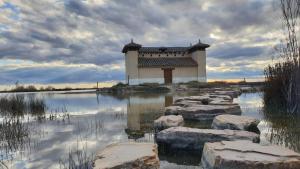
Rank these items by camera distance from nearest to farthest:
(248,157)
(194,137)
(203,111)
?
(248,157)
(194,137)
(203,111)

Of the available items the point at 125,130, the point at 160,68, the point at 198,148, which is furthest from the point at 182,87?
the point at 198,148

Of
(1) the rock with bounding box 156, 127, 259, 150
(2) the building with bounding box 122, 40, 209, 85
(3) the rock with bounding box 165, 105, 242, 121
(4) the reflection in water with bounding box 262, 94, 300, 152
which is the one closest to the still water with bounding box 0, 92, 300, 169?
(4) the reflection in water with bounding box 262, 94, 300, 152

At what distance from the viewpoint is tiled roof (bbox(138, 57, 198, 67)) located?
120ft

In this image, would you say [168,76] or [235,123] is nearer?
[235,123]

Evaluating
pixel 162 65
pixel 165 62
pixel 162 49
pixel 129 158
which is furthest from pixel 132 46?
pixel 129 158

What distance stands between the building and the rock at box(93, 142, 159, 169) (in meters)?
31.2

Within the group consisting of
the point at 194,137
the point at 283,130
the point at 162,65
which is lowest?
the point at 283,130

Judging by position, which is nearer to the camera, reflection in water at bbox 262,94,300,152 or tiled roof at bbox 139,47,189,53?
reflection in water at bbox 262,94,300,152

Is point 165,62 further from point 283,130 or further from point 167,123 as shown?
point 167,123

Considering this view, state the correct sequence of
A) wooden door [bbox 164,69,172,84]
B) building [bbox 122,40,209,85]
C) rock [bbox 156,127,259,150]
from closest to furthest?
rock [bbox 156,127,259,150] → building [bbox 122,40,209,85] → wooden door [bbox 164,69,172,84]

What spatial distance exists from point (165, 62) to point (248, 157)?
33764 millimetres

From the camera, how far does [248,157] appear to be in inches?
147

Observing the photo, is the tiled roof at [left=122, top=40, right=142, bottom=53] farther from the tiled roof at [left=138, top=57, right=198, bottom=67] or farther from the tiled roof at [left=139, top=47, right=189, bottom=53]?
the tiled roof at [left=139, top=47, right=189, bottom=53]

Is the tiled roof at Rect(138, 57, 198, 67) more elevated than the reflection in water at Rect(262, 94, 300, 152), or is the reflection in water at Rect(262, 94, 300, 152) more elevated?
the tiled roof at Rect(138, 57, 198, 67)
